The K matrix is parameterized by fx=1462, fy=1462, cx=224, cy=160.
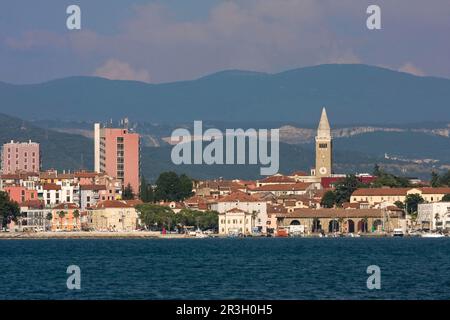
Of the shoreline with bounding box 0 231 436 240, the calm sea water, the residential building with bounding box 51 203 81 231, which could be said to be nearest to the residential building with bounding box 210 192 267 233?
the shoreline with bounding box 0 231 436 240

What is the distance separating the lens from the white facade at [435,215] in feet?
469

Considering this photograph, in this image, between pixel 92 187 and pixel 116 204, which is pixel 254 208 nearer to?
pixel 116 204

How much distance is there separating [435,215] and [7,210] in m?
41.6

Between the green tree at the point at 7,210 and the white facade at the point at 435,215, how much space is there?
40140 millimetres

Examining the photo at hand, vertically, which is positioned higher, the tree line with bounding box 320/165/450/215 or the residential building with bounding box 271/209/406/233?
the tree line with bounding box 320/165/450/215

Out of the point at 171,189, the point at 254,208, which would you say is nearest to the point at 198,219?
the point at 254,208

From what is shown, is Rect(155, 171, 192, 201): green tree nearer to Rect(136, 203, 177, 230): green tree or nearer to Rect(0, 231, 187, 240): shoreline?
Rect(136, 203, 177, 230): green tree

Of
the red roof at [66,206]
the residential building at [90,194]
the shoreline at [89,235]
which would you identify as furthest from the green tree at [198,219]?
the residential building at [90,194]

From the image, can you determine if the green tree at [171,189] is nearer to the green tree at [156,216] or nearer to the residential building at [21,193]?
the residential building at [21,193]

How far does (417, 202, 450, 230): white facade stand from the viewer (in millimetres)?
143000

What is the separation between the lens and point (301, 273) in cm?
5497

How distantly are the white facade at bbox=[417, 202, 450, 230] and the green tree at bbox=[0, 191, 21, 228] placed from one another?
40140 mm
